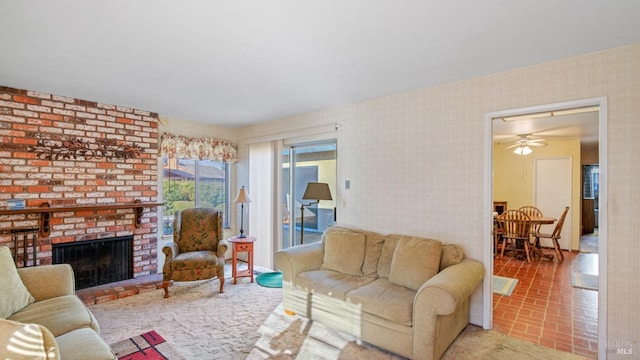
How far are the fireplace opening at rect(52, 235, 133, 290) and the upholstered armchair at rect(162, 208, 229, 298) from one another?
2.15 feet

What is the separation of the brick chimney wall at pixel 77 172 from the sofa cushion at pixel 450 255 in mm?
3925

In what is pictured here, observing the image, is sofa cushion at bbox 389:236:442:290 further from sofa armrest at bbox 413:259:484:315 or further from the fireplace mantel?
the fireplace mantel

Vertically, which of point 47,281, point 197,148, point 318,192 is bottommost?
point 47,281

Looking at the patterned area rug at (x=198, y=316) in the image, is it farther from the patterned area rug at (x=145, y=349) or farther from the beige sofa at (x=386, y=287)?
the beige sofa at (x=386, y=287)

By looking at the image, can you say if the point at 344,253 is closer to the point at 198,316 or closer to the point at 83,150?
the point at 198,316

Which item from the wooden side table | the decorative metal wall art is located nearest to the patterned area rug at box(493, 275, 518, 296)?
the wooden side table

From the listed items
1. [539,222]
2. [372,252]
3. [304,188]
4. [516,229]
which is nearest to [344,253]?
Answer: [372,252]

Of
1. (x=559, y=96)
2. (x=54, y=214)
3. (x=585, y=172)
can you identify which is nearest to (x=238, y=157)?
(x=54, y=214)

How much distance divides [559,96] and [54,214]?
5375mm

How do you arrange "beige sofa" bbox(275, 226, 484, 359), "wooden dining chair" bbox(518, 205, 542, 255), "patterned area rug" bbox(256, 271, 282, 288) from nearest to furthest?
1. "beige sofa" bbox(275, 226, 484, 359)
2. "patterned area rug" bbox(256, 271, 282, 288)
3. "wooden dining chair" bbox(518, 205, 542, 255)

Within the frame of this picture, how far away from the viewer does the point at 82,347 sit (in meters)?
1.68

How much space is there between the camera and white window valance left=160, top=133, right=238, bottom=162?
15.3 feet

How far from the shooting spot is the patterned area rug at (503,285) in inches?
152

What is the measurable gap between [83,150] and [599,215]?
17.7ft
